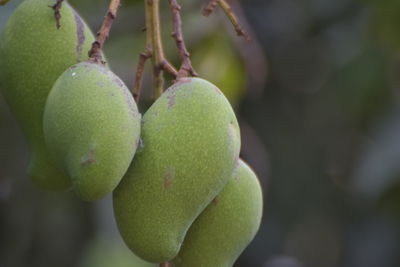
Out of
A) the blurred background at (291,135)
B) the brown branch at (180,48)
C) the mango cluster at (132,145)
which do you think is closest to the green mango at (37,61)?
the mango cluster at (132,145)

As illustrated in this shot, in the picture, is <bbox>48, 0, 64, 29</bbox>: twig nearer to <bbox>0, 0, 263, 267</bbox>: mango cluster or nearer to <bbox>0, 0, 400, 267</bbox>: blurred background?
<bbox>0, 0, 263, 267</bbox>: mango cluster

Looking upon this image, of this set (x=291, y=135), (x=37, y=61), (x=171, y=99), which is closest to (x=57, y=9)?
(x=37, y=61)

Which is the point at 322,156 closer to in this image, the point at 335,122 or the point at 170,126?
the point at 335,122

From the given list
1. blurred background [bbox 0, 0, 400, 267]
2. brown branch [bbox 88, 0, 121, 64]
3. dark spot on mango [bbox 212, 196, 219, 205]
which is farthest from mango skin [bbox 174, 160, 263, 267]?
blurred background [bbox 0, 0, 400, 267]

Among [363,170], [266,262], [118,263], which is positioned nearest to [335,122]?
[363,170]

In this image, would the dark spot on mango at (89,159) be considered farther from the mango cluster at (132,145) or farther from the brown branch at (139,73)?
the brown branch at (139,73)

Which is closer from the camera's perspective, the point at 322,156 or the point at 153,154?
the point at 153,154

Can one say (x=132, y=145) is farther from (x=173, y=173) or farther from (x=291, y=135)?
(x=291, y=135)
